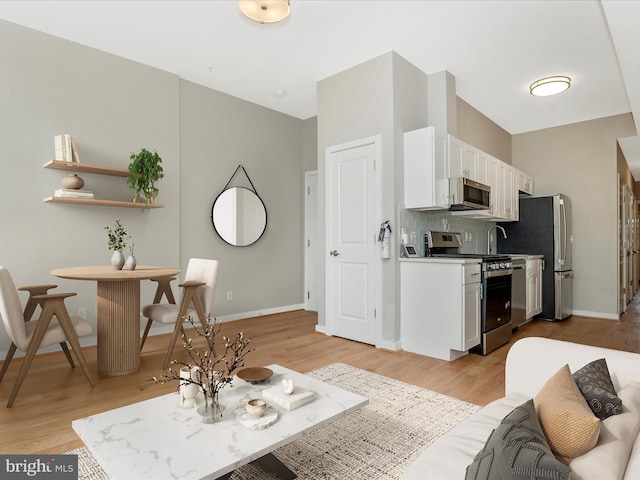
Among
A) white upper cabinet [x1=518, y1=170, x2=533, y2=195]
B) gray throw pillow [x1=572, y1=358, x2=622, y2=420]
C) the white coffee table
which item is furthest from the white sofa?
white upper cabinet [x1=518, y1=170, x2=533, y2=195]

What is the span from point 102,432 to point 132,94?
3.73m

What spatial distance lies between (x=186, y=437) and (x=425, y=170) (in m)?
3.21

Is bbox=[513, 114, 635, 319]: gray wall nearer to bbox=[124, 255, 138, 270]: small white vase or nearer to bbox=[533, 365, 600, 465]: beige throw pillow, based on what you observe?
bbox=[533, 365, 600, 465]: beige throw pillow

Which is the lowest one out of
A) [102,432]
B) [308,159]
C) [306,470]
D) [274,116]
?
[306,470]

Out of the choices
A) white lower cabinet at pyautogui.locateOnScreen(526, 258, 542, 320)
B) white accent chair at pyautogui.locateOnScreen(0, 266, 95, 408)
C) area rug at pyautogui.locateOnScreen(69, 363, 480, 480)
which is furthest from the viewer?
white lower cabinet at pyautogui.locateOnScreen(526, 258, 542, 320)

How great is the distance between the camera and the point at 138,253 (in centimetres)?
414

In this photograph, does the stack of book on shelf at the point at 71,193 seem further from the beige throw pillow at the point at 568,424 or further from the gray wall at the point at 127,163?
the beige throw pillow at the point at 568,424

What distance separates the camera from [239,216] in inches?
201

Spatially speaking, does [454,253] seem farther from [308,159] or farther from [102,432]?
[102,432]

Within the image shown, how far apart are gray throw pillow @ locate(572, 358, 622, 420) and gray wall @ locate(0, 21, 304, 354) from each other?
4041 millimetres

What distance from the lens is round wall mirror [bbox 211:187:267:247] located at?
16.1 feet

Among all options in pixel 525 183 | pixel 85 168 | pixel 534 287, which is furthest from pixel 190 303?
pixel 525 183

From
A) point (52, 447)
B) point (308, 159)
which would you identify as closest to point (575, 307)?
point (308, 159)

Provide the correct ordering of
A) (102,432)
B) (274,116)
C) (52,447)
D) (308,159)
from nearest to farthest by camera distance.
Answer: (102,432), (52,447), (274,116), (308,159)
